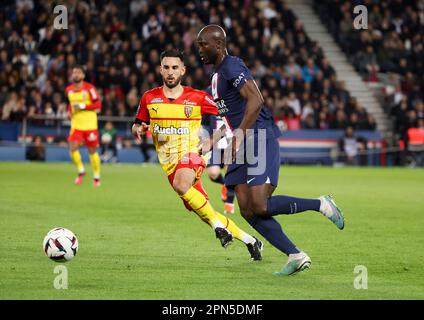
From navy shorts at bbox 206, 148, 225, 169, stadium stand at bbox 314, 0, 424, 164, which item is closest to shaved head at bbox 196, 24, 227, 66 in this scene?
navy shorts at bbox 206, 148, 225, 169

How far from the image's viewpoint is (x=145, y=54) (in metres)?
30.2

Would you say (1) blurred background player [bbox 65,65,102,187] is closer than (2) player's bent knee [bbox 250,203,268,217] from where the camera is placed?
No

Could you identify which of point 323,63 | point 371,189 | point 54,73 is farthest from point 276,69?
point 371,189

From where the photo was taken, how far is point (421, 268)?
8836 mm

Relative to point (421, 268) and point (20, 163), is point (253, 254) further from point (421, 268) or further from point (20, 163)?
point (20, 163)

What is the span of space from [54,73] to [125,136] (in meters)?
3.34

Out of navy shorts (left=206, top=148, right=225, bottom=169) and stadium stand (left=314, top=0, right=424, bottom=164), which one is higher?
stadium stand (left=314, top=0, right=424, bottom=164)

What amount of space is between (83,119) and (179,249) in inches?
409

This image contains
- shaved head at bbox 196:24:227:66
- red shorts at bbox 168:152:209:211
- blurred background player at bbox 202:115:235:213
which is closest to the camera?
shaved head at bbox 196:24:227:66

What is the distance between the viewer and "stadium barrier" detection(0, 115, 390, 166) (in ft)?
92.7

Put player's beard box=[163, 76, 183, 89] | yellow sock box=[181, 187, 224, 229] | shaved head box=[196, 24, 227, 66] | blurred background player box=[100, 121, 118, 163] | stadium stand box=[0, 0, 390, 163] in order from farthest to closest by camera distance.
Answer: blurred background player box=[100, 121, 118, 163] → stadium stand box=[0, 0, 390, 163] → player's beard box=[163, 76, 183, 89] → yellow sock box=[181, 187, 224, 229] → shaved head box=[196, 24, 227, 66]

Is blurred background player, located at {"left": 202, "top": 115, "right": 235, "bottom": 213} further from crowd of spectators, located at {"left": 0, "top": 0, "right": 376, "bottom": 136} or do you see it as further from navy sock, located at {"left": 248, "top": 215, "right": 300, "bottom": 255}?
crowd of spectators, located at {"left": 0, "top": 0, "right": 376, "bottom": 136}

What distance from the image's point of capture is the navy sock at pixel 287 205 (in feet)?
27.9
